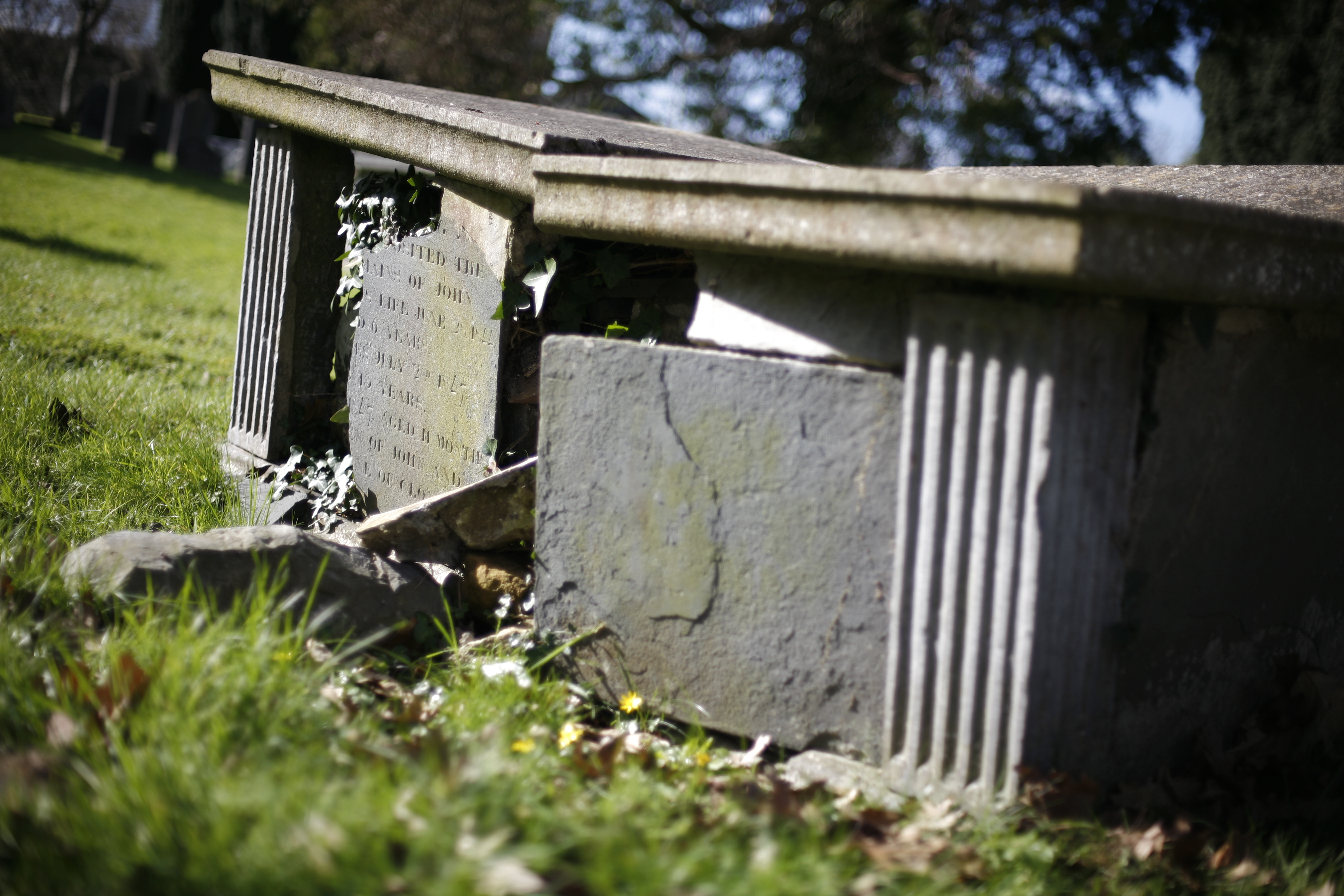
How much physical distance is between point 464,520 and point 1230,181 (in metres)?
2.32

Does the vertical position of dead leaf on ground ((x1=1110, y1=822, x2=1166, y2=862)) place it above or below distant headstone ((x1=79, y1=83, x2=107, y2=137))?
below

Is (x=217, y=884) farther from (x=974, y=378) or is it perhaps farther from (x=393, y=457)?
(x=393, y=457)

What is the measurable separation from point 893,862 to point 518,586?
141 cm

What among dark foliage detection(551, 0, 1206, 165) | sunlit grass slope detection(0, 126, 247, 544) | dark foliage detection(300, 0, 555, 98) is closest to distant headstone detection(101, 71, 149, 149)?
sunlit grass slope detection(0, 126, 247, 544)

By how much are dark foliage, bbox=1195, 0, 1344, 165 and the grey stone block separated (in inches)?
380

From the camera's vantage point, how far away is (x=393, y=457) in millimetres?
3225

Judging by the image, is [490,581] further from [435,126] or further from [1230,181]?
[1230,181]

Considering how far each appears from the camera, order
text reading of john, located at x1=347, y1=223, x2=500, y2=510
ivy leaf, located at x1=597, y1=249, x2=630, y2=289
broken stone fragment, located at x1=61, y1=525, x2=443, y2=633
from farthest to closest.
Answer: text reading of john, located at x1=347, y1=223, x2=500, y2=510, ivy leaf, located at x1=597, y1=249, x2=630, y2=289, broken stone fragment, located at x1=61, y1=525, x2=443, y2=633

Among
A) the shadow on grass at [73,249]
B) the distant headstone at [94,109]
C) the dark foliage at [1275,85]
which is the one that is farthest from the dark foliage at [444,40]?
the distant headstone at [94,109]

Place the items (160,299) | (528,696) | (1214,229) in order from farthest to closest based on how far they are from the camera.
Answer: (160,299) → (528,696) → (1214,229)

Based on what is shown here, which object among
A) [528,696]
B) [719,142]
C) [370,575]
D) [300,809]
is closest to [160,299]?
[719,142]

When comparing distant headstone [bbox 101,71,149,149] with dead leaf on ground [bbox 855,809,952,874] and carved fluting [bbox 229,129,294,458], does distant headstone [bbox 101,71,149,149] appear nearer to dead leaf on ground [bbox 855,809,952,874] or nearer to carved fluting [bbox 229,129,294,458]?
carved fluting [bbox 229,129,294,458]

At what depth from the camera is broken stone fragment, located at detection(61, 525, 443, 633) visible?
7.23ft

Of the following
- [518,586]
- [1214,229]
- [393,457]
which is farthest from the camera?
[393,457]
